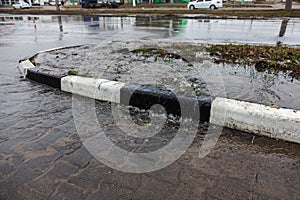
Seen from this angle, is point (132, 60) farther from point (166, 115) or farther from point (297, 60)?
point (297, 60)

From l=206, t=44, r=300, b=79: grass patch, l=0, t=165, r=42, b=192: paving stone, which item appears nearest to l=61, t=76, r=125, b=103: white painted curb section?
l=0, t=165, r=42, b=192: paving stone

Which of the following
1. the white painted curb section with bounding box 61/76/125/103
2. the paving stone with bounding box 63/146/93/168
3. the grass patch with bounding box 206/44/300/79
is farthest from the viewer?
the grass patch with bounding box 206/44/300/79

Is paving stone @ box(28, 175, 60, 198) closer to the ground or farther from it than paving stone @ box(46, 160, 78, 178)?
closer to the ground

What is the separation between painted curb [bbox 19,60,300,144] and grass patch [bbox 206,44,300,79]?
2629mm

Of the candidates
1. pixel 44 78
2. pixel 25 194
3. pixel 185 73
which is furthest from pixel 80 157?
pixel 185 73

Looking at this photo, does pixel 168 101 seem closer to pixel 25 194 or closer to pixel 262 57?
pixel 25 194

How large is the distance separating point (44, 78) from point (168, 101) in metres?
2.64

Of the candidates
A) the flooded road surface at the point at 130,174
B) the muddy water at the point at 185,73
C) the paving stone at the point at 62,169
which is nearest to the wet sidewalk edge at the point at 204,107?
the flooded road surface at the point at 130,174

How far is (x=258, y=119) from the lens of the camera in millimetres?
2875

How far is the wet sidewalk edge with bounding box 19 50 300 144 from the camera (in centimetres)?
279

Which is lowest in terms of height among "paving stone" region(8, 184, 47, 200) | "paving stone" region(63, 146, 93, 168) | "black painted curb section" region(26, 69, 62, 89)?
"paving stone" region(8, 184, 47, 200)

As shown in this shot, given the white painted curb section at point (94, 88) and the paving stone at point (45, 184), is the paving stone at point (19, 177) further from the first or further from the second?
the white painted curb section at point (94, 88)

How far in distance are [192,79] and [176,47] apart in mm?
3605

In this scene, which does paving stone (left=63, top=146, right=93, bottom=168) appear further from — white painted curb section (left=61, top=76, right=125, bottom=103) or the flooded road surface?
white painted curb section (left=61, top=76, right=125, bottom=103)
